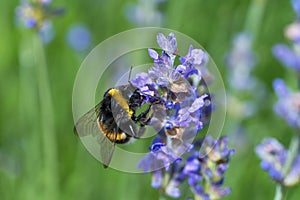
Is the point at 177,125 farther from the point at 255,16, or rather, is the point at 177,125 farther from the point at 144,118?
the point at 255,16

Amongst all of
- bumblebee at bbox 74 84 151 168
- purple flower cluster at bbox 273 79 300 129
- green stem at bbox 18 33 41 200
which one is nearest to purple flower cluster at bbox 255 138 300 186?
purple flower cluster at bbox 273 79 300 129

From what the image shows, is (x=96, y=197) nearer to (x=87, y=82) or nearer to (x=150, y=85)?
(x=87, y=82)

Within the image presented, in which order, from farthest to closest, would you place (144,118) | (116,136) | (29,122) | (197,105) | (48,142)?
1. (29,122)
2. (48,142)
3. (116,136)
4. (144,118)
5. (197,105)

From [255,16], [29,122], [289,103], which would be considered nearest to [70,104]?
[29,122]

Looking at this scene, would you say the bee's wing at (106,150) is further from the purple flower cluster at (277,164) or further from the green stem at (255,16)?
the green stem at (255,16)

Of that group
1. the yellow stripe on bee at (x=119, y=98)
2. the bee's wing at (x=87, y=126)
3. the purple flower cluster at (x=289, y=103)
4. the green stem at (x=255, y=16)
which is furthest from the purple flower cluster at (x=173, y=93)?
the green stem at (x=255, y=16)
